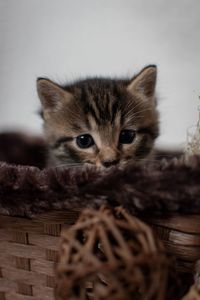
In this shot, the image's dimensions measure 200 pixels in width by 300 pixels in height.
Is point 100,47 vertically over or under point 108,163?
over

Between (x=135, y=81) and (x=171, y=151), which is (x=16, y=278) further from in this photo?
(x=171, y=151)

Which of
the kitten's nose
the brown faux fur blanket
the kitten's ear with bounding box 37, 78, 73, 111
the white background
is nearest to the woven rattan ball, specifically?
the brown faux fur blanket

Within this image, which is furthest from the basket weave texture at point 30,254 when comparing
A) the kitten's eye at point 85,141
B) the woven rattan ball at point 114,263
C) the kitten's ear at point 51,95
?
the kitten's ear at point 51,95

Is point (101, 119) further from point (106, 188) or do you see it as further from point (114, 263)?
point (114, 263)

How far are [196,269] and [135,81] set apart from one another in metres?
0.54

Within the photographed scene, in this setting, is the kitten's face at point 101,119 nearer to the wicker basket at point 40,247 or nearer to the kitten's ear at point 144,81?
the kitten's ear at point 144,81

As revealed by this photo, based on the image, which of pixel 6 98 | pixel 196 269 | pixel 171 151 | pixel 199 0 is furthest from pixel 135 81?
pixel 6 98

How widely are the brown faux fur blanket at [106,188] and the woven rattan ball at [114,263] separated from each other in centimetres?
9

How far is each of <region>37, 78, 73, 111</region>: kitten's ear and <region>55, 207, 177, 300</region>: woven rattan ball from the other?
563 mm

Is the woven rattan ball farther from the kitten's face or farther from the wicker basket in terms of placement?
the kitten's face

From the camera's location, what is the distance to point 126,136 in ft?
3.43

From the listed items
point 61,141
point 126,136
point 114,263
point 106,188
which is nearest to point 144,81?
point 126,136

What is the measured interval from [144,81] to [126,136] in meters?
0.18

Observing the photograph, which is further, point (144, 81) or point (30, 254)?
point (144, 81)
